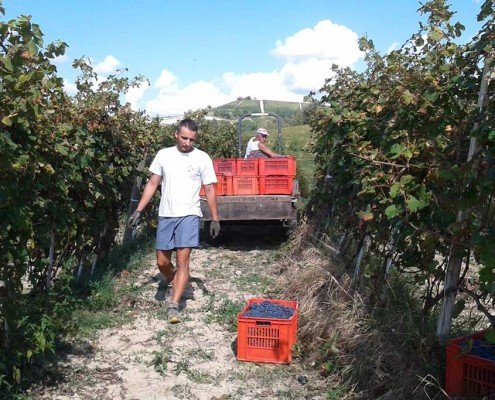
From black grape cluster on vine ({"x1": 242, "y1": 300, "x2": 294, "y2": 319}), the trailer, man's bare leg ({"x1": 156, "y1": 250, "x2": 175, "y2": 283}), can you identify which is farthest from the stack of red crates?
black grape cluster on vine ({"x1": 242, "y1": 300, "x2": 294, "y2": 319})

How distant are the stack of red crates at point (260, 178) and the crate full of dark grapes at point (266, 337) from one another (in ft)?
15.1

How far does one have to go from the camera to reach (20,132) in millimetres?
4219

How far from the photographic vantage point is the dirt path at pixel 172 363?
182 inches

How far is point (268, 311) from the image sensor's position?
5.39 m

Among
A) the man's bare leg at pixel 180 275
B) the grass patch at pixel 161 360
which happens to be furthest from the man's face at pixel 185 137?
the grass patch at pixel 161 360

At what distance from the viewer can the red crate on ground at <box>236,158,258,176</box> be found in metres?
9.85

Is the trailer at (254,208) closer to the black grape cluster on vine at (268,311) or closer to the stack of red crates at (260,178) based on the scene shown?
the stack of red crates at (260,178)

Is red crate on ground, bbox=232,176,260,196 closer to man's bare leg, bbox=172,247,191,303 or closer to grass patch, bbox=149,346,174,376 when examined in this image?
man's bare leg, bbox=172,247,191,303

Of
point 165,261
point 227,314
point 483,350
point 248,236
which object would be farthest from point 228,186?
point 483,350

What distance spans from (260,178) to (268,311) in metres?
4.62

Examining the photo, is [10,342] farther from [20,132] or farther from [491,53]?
[491,53]

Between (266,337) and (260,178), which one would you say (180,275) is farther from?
(260,178)

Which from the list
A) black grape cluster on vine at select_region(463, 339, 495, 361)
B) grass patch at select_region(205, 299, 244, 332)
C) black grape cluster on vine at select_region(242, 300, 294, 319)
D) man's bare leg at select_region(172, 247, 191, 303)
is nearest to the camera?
black grape cluster on vine at select_region(463, 339, 495, 361)

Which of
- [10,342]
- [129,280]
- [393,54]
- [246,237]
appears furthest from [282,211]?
[10,342]
